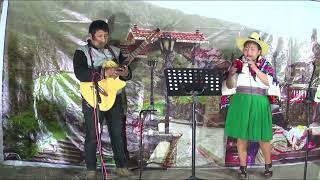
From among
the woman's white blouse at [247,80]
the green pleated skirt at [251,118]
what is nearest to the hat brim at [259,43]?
the woman's white blouse at [247,80]

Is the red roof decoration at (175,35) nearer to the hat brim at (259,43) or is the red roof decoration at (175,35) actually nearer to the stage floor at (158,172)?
the hat brim at (259,43)

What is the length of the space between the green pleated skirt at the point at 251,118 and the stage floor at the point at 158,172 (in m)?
0.48

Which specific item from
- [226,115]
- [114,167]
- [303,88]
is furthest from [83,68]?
[303,88]

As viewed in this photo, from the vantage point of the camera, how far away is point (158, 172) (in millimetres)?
4344

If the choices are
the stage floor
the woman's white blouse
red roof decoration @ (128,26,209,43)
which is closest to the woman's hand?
red roof decoration @ (128,26,209,43)

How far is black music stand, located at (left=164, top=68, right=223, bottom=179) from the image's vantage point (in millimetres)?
3631

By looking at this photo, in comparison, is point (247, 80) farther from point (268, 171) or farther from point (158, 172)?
point (158, 172)

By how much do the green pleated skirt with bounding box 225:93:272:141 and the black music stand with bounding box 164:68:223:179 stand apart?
1.73 feet

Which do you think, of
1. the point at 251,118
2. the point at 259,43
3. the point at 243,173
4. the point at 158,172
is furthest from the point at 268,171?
the point at 259,43

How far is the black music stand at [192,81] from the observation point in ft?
11.9

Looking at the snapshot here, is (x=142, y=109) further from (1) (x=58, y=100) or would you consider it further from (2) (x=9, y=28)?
(2) (x=9, y=28)

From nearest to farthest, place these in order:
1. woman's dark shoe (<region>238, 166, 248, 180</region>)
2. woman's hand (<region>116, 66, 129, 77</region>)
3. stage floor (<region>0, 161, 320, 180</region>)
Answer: woman's hand (<region>116, 66, 129, 77</region>), stage floor (<region>0, 161, 320, 180</region>), woman's dark shoe (<region>238, 166, 248, 180</region>)

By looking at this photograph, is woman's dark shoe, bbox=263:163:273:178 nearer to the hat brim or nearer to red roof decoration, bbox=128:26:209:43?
the hat brim

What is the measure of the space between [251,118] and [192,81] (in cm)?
89
